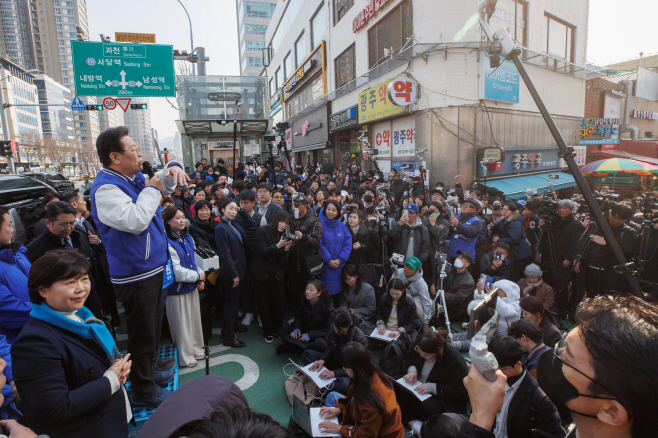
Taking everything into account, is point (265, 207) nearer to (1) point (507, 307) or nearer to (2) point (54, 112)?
(1) point (507, 307)

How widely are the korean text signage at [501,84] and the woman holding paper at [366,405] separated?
1069 cm

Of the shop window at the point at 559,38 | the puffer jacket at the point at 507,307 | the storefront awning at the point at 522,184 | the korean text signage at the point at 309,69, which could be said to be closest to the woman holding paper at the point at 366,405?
the puffer jacket at the point at 507,307

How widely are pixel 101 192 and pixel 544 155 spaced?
53.4ft

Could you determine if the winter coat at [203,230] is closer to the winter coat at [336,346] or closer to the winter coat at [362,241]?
the winter coat at [362,241]

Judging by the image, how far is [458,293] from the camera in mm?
5070

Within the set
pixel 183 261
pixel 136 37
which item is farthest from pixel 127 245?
pixel 136 37

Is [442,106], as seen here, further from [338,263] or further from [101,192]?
[101,192]

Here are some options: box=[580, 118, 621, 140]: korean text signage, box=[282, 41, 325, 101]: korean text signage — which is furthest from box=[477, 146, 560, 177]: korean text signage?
box=[282, 41, 325, 101]: korean text signage

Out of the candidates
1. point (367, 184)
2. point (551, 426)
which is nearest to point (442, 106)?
point (367, 184)

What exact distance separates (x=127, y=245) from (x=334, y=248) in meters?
3.05

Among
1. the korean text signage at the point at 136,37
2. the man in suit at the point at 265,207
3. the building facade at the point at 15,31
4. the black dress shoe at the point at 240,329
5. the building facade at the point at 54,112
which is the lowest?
the black dress shoe at the point at 240,329

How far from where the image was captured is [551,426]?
231 centimetres

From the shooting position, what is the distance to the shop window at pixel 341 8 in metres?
15.8

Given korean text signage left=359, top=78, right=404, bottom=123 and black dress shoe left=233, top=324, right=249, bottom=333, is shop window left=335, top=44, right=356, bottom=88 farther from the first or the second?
black dress shoe left=233, top=324, right=249, bottom=333
